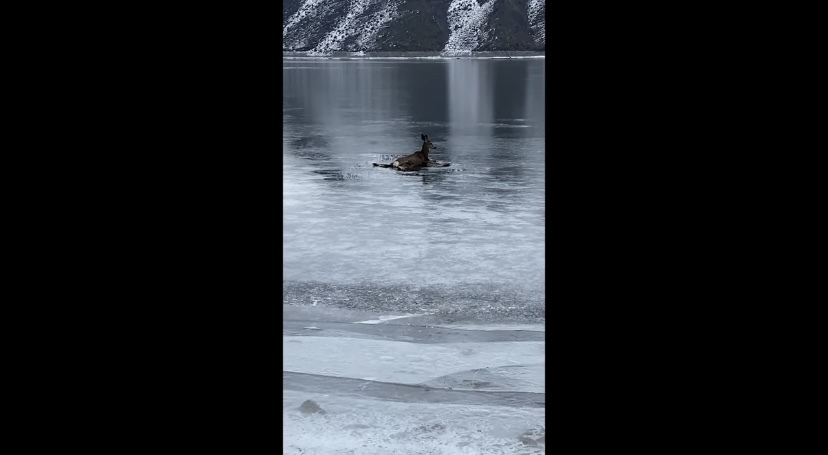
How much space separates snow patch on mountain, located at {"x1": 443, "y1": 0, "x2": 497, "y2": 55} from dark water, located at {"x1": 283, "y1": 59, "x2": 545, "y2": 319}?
2950 inches

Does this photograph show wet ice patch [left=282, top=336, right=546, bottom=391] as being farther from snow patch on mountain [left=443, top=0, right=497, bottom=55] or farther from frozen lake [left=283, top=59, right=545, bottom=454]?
snow patch on mountain [left=443, top=0, right=497, bottom=55]

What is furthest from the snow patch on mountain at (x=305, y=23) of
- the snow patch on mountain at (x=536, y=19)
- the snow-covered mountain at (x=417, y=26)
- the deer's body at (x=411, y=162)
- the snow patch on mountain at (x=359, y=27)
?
the deer's body at (x=411, y=162)

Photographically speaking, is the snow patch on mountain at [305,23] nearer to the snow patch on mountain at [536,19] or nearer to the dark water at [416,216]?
the snow patch on mountain at [536,19]

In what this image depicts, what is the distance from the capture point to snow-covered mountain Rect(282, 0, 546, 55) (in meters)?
98.4

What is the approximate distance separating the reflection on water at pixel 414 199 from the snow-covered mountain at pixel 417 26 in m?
75.3

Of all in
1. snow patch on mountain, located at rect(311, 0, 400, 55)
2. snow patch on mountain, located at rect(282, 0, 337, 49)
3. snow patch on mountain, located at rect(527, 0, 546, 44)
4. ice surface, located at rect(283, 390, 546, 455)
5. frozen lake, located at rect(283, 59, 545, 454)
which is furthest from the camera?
snow patch on mountain, located at rect(282, 0, 337, 49)

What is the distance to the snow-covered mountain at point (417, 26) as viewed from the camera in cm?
9838

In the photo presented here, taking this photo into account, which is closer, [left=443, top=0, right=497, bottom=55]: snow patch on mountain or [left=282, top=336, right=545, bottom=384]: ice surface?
[left=282, top=336, right=545, bottom=384]: ice surface

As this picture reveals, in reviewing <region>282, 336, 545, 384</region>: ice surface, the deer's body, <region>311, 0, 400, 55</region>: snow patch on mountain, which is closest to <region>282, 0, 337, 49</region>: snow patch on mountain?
<region>311, 0, 400, 55</region>: snow patch on mountain

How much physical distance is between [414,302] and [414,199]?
4.44 meters
